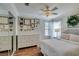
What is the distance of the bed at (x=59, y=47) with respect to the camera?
1.83 meters

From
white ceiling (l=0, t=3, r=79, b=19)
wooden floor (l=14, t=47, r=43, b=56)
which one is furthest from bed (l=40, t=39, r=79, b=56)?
white ceiling (l=0, t=3, r=79, b=19)

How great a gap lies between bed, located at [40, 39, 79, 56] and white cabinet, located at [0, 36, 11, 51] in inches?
26.9

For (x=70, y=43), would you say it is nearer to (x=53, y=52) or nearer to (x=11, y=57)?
(x=53, y=52)

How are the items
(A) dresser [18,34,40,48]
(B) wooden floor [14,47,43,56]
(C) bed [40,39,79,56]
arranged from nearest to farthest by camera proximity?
(C) bed [40,39,79,56], (B) wooden floor [14,47,43,56], (A) dresser [18,34,40,48]

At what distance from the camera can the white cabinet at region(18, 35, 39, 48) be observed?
209 cm

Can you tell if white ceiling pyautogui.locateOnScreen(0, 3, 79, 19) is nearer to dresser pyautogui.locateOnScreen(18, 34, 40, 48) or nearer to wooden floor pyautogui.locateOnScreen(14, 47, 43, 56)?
dresser pyautogui.locateOnScreen(18, 34, 40, 48)

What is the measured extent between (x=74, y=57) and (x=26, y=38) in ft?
3.23

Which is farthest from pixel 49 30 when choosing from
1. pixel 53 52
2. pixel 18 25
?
pixel 18 25

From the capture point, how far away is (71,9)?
6.33 ft

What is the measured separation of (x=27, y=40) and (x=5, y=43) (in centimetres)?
45

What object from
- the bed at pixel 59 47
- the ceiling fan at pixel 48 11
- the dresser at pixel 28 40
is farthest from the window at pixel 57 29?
the dresser at pixel 28 40

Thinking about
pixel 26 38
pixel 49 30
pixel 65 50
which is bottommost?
pixel 65 50

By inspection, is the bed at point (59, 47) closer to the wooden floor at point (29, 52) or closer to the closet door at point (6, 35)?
the wooden floor at point (29, 52)

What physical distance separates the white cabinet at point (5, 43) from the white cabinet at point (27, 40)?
0.24m
